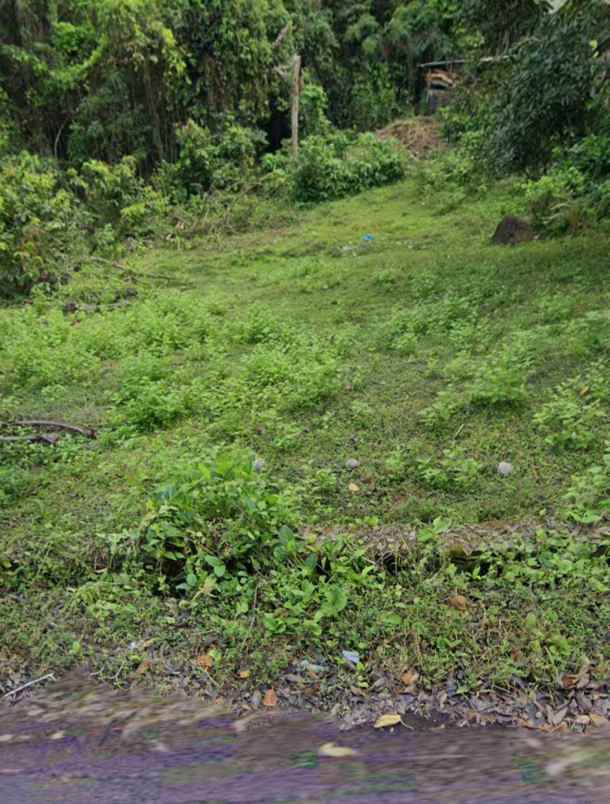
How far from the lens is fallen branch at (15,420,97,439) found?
5181mm

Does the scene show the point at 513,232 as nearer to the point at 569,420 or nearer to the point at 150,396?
the point at 569,420

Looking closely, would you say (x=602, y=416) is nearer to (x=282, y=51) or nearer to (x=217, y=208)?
(x=217, y=208)

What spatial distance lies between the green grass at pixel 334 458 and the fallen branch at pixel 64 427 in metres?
0.15

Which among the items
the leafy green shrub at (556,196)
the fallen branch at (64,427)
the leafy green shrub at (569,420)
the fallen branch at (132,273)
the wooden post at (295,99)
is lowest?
the fallen branch at (64,427)

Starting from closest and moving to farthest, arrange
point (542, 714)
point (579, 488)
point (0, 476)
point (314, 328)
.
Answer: point (542, 714) < point (579, 488) < point (0, 476) < point (314, 328)

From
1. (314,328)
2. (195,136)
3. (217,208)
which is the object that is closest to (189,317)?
(314,328)

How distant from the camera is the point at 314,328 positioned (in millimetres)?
7305

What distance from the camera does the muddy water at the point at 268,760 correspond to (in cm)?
196

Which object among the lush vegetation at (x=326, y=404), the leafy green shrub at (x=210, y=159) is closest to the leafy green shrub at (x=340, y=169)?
the lush vegetation at (x=326, y=404)

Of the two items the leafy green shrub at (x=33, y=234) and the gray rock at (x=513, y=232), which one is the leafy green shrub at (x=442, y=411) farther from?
the leafy green shrub at (x=33, y=234)

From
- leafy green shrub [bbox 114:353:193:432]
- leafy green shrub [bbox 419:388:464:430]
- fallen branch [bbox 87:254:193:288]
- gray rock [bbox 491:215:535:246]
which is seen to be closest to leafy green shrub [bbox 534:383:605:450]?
leafy green shrub [bbox 419:388:464:430]

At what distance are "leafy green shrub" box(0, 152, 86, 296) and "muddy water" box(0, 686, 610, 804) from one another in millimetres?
9556

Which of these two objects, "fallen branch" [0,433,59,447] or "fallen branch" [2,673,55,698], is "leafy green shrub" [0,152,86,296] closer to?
"fallen branch" [0,433,59,447]

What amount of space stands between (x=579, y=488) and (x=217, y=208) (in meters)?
13.2
